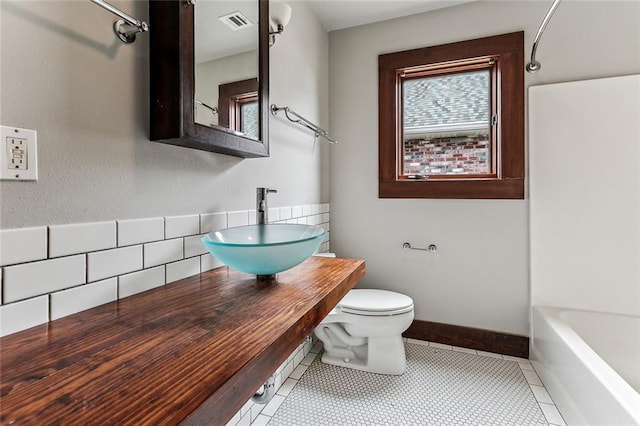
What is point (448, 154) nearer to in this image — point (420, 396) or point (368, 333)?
point (368, 333)

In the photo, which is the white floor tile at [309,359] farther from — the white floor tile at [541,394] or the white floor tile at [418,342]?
the white floor tile at [541,394]

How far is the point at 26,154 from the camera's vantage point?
64cm

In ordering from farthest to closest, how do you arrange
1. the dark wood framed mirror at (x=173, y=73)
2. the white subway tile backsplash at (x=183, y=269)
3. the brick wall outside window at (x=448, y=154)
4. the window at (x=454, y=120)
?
the brick wall outside window at (x=448, y=154), the window at (x=454, y=120), the white subway tile backsplash at (x=183, y=269), the dark wood framed mirror at (x=173, y=73)

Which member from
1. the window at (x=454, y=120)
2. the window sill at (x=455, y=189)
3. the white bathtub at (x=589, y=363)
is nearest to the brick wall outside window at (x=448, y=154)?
the window at (x=454, y=120)

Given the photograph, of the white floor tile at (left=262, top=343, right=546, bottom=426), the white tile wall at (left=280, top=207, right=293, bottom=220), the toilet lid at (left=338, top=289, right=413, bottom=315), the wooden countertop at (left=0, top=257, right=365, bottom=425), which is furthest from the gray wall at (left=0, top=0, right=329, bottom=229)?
the white floor tile at (left=262, top=343, right=546, bottom=426)

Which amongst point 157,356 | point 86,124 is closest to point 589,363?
point 157,356

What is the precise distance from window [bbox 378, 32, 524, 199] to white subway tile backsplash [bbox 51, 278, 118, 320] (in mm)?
1833

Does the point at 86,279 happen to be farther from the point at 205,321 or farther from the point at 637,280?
the point at 637,280

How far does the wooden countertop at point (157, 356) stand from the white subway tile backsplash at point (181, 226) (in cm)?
18

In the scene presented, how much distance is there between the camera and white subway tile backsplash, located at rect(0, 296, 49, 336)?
1.99 ft

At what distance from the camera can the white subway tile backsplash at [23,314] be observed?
23.9 inches

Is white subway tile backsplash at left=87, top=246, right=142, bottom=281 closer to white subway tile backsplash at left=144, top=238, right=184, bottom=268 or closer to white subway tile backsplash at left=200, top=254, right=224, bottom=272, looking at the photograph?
white subway tile backsplash at left=144, top=238, right=184, bottom=268

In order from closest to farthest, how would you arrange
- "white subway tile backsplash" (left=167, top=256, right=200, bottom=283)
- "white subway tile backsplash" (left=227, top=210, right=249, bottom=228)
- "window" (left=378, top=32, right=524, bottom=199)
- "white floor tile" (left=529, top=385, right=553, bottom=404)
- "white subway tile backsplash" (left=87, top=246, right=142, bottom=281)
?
"white subway tile backsplash" (left=87, top=246, right=142, bottom=281), "white subway tile backsplash" (left=167, top=256, right=200, bottom=283), "white subway tile backsplash" (left=227, top=210, right=249, bottom=228), "white floor tile" (left=529, top=385, right=553, bottom=404), "window" (left=378, top=32, right=524, bottom=199)

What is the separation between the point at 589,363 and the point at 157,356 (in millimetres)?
1638
